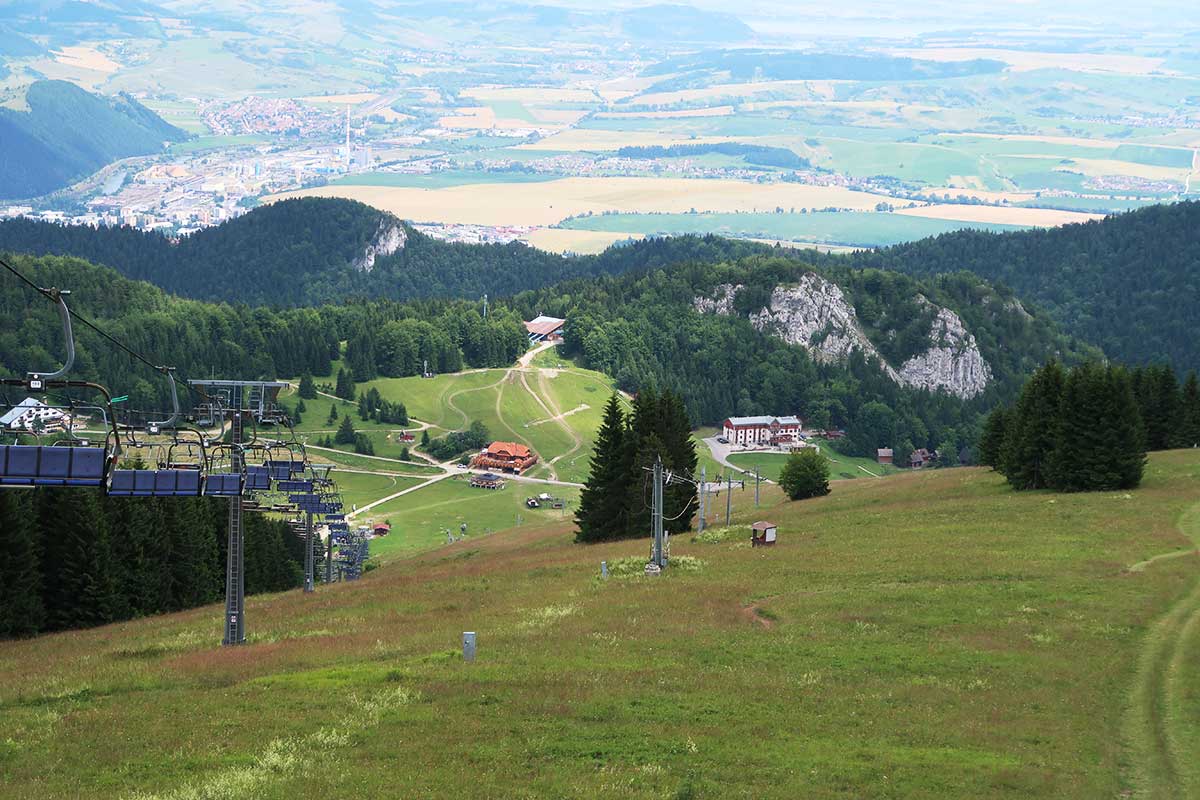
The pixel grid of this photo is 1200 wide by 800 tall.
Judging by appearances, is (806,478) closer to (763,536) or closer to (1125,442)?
(1125,442)

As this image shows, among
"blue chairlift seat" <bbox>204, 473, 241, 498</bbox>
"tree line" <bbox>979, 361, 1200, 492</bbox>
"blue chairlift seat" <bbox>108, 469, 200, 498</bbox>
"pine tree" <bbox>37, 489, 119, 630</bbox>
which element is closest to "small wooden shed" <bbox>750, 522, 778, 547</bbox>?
"tree line" <bbox>979, 361, 1200, 492</bbox>

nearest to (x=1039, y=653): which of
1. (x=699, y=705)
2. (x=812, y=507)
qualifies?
(x=699, y=705)

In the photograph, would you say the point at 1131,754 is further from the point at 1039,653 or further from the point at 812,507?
the point at 812,507

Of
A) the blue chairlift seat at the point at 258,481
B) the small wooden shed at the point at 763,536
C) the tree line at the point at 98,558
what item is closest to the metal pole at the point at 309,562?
the tree line at the point at 98,558

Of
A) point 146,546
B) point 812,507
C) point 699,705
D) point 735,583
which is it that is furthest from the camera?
point 812,507

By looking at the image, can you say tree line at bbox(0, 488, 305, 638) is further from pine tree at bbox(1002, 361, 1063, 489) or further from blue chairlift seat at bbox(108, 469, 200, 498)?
pine tree at bbox(1002, 361, 1063, 489)

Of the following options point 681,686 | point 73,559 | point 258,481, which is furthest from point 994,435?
point 681,686
